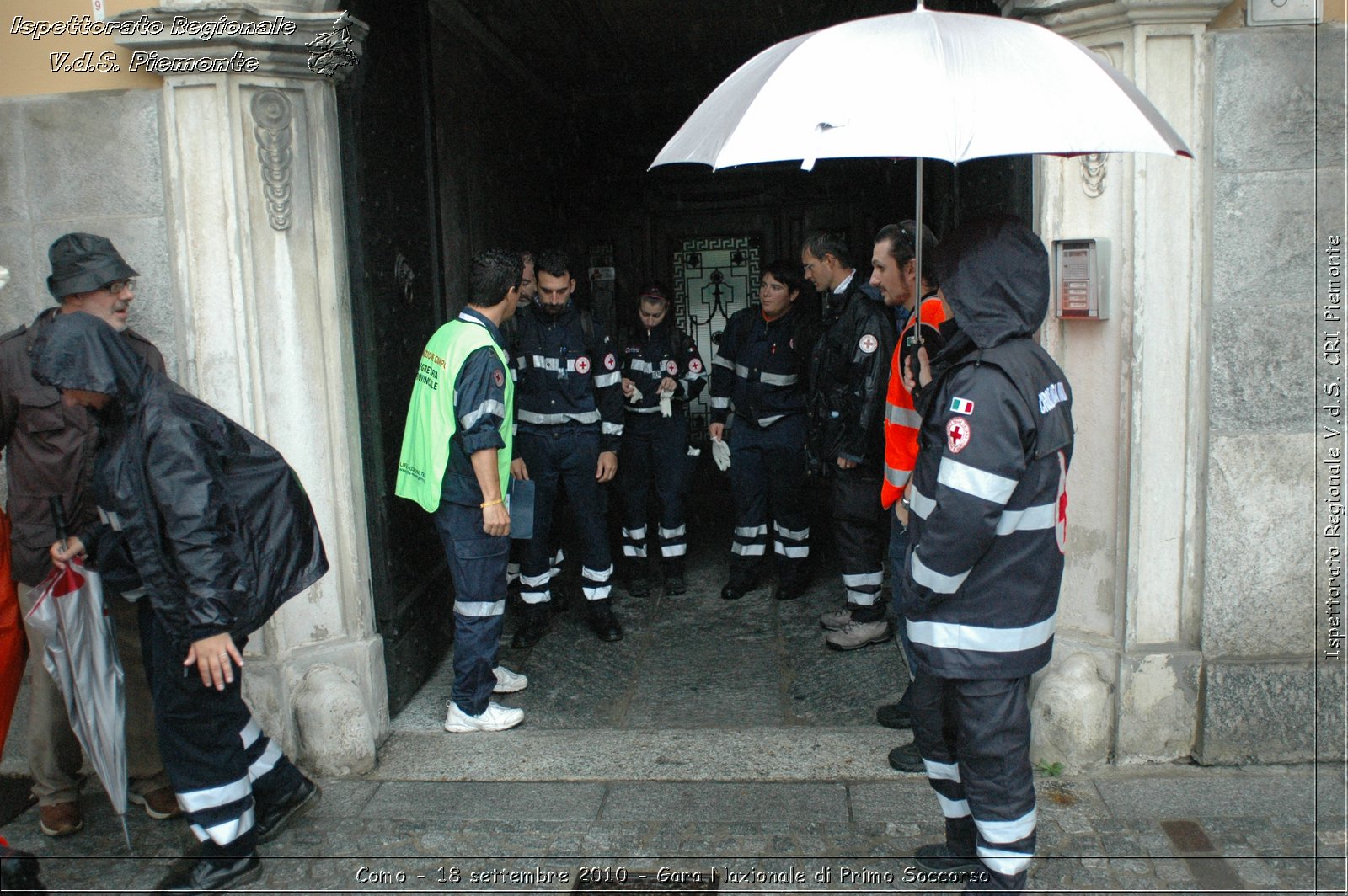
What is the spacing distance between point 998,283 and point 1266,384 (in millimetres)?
1683

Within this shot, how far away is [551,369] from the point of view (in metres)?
5.70

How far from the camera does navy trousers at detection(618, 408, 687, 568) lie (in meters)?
6.59

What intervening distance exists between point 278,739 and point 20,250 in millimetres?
2150

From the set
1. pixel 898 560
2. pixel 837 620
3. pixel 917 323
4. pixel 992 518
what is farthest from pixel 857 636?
pixel 992 518

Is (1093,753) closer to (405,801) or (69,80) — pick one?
(405,801)

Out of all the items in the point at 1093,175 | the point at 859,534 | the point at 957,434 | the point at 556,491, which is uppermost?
the point at 1093,175

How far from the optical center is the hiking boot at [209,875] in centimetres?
357

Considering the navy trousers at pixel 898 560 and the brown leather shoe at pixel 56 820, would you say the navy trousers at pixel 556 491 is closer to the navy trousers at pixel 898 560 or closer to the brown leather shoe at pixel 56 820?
the navy trousers at pixel 898 560

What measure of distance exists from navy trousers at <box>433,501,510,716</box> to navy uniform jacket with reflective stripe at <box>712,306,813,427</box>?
215 cm

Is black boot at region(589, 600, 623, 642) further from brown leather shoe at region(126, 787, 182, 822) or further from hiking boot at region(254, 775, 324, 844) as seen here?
brown leather shoe at region(126, 787, 182, 822)

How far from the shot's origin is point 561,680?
538cm

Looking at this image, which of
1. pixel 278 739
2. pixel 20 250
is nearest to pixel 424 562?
pixel 278 739

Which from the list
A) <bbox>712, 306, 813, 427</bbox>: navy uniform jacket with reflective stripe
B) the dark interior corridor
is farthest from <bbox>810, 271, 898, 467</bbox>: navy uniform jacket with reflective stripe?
the dark interior corridor

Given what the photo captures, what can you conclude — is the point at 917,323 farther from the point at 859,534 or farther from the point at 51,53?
the point at 51,53
